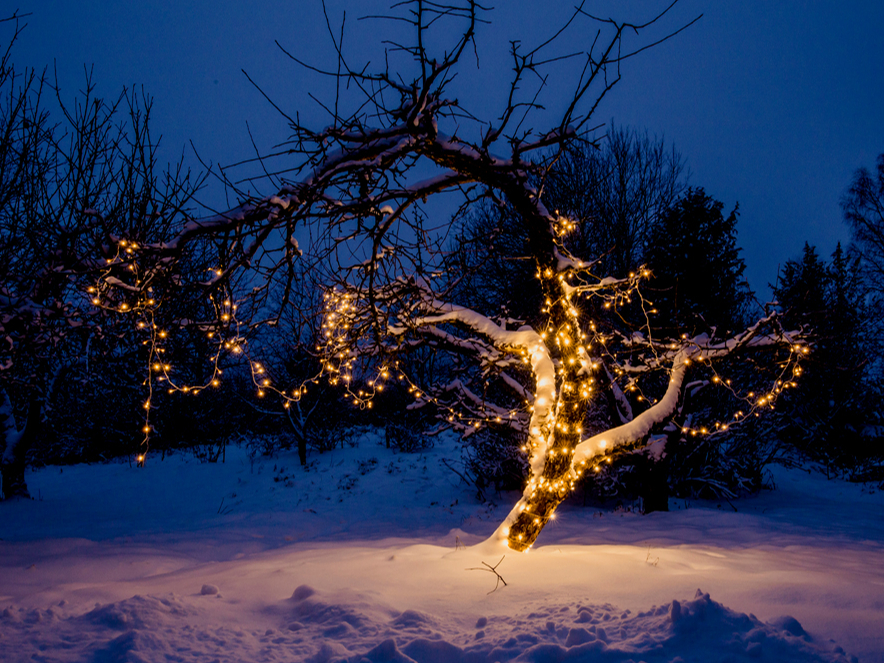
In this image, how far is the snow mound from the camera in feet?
6.18

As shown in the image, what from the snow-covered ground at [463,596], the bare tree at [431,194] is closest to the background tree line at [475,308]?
the bare tree at [431,194]

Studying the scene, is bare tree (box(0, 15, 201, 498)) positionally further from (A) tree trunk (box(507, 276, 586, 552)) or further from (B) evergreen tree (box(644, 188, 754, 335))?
(B) evergreen tree (box(644, 188, 754, 335))

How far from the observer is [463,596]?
2.66 m

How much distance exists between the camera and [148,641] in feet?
6.40

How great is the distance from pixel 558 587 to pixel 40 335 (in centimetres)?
614

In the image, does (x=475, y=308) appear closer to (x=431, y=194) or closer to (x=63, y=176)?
(x=431, y=194)

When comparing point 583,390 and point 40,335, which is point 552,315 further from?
point 40,335

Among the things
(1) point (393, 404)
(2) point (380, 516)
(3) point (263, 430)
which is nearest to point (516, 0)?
(2) point (380, 516)

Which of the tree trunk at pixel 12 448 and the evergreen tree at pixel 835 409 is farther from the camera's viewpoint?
the evergreen tree at pixel 835 409

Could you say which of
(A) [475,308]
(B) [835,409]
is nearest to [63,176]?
(A) [475,308]

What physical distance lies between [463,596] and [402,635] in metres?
0.68

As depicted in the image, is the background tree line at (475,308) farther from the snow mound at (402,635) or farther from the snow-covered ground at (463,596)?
the snow mound at (402,635)

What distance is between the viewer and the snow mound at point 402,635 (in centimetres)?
188

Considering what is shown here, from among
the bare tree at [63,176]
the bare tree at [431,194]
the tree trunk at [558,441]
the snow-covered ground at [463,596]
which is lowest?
the snow-covered ground at [463,596]
